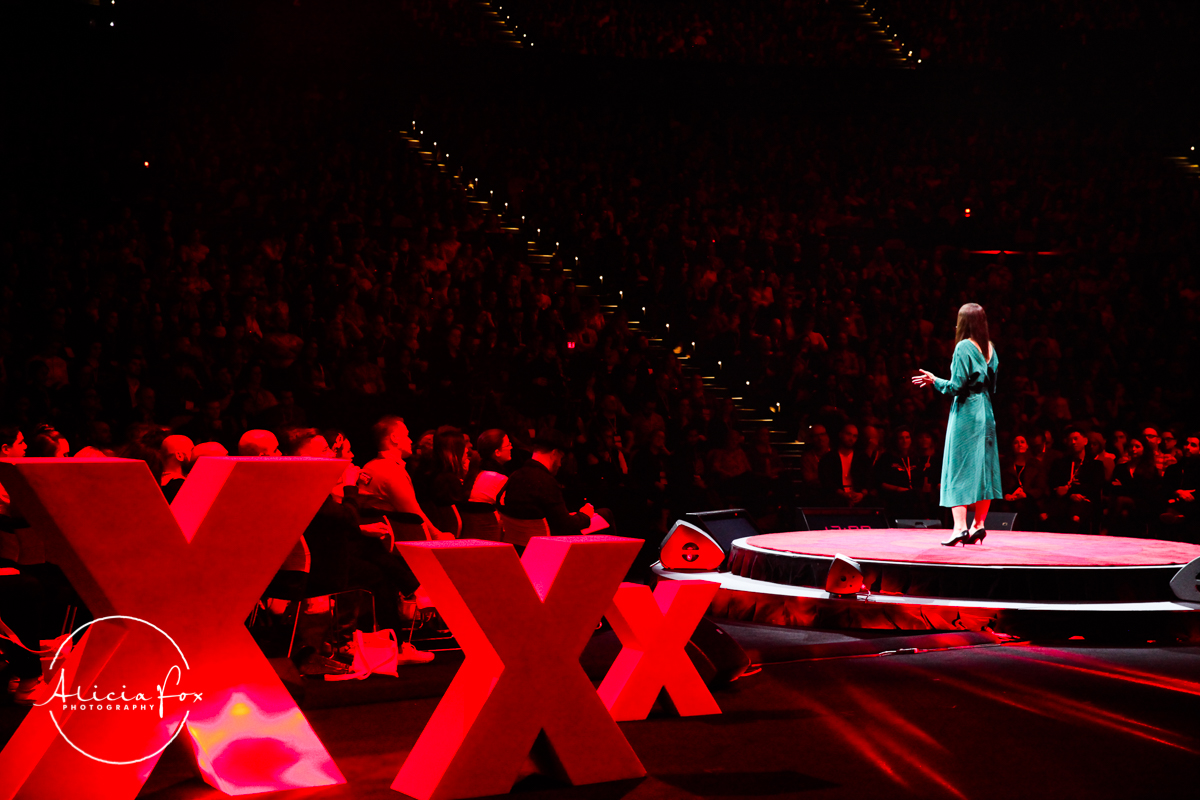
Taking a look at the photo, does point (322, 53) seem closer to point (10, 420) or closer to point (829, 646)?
point (10, 420)

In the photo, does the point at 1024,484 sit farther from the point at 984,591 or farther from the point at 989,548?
the point at 984,591

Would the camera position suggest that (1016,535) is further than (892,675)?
Yes

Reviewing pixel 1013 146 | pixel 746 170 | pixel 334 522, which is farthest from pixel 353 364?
pixel 1013 146

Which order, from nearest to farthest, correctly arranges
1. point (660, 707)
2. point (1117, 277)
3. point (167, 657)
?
point (167, 657) → point (660, 707) → point (1117, 277)

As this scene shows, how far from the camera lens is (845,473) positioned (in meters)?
9.73

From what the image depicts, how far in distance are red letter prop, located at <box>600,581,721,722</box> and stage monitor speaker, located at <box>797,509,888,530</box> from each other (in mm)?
4402

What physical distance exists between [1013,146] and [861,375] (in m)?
6.30

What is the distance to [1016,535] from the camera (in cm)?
767

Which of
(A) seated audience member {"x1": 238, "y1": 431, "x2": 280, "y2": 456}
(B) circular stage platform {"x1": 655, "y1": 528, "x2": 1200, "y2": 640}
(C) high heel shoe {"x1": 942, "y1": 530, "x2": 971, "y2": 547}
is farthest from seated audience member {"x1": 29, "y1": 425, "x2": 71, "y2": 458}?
(C) high heel shoe {"x1": 942, "y1": 530, "x2": 971, "y2": 547}

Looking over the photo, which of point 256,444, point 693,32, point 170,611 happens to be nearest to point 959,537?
point 256,444

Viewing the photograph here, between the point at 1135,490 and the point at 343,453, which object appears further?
the point at 1135,490

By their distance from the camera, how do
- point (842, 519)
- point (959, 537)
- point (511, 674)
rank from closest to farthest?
A: point (511, 674)
point (959, 537)
point (842, 519)
